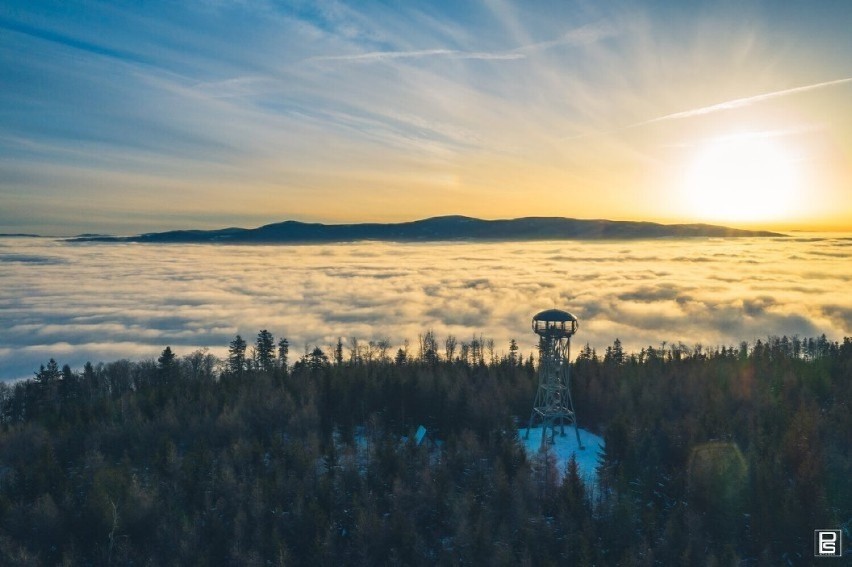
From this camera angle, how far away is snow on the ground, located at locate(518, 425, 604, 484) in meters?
50.0

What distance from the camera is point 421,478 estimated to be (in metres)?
45.5

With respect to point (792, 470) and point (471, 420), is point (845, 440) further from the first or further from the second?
point (471, 420)

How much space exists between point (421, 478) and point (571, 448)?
1807cm

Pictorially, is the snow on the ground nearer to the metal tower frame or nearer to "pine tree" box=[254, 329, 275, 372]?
the metal tower frame

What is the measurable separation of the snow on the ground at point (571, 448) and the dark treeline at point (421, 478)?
2.31 m

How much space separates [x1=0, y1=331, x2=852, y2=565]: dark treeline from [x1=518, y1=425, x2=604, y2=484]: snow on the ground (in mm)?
2307

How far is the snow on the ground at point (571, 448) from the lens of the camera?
164ft

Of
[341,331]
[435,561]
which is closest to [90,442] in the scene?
[435,561]

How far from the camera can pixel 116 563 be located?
40500 millimetres

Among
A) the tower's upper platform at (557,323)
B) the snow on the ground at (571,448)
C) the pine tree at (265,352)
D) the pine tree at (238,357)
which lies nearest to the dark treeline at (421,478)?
the snow on the ground at (571,448)

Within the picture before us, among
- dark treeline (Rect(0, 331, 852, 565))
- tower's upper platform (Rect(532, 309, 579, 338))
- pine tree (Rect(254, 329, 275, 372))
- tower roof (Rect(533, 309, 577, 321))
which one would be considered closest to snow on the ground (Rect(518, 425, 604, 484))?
dark treeline (Rect(0, 331, 852, 565))

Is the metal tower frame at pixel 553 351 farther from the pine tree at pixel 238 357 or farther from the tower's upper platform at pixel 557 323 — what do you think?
the pine tree at pixel 238 357

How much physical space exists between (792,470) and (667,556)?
56.9 ft

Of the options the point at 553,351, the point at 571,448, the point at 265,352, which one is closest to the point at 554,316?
the point at 553,351
